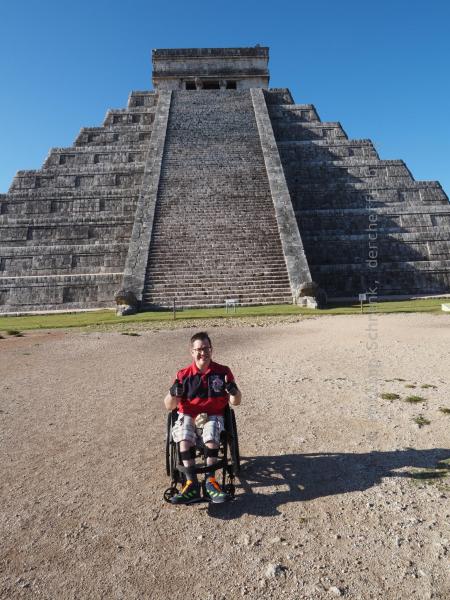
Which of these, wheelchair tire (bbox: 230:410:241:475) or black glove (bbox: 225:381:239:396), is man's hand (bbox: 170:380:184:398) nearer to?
black glove (bbox: 225:381:239:396)

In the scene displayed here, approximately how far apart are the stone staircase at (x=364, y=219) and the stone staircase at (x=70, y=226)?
963cm

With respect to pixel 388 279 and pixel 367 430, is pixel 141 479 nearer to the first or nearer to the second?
pixel 367 430

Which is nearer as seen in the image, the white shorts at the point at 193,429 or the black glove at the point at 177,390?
the white shorts at the point at 193,429

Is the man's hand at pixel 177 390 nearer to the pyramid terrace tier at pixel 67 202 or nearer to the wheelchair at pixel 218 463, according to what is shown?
the wheelchair at pixel 218 463

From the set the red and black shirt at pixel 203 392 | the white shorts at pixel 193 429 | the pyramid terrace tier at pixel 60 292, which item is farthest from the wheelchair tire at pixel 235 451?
the pyramid terrace tier at pixel 60 292

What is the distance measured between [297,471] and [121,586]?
1752 mm

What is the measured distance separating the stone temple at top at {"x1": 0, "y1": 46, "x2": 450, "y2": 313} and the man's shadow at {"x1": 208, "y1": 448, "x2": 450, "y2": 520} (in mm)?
11792

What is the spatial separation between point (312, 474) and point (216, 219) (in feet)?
57.1

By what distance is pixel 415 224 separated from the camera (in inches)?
855

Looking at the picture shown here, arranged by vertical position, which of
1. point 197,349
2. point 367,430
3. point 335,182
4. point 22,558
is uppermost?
point 335,182

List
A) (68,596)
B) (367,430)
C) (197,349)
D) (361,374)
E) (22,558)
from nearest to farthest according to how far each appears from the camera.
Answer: (68,596) < (22,558) < (197,349) < (367,430) < (361,374)

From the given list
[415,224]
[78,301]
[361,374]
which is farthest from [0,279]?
[415,224]

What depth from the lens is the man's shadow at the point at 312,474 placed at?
3146 millimetres

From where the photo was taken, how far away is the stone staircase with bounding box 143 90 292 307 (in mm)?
16453
